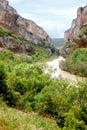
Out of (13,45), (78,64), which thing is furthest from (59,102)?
(13,45)

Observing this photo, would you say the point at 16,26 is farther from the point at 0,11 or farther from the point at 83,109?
the point at 83,109

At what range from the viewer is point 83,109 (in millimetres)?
23734

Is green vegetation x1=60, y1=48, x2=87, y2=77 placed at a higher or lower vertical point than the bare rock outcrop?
lower

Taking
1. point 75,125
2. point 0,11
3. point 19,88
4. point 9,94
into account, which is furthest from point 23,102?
point 0,11

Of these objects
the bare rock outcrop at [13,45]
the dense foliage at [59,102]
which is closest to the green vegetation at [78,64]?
the bare rock outcrop at [13,45]

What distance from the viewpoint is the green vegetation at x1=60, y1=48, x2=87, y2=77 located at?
228 feet

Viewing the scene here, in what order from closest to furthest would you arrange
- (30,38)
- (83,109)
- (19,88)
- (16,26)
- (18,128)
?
(18,128) < (83,109) < (19,88) < (16,26) < (30,38)

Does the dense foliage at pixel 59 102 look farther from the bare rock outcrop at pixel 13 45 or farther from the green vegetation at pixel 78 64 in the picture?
the bare rock outcrop at pixel 13 45

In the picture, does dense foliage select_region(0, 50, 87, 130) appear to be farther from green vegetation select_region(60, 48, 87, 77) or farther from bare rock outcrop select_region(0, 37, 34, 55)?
bare rock outcrop select_region(0, 37, 34, 55)

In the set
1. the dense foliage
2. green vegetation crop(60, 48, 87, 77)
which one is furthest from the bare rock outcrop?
the dense foliage

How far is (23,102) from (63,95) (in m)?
3.13

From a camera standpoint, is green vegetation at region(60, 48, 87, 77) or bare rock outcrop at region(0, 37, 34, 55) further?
bare rock outcrop at region(0, 37, 34, 55)

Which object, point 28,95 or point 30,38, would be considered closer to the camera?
point 28,95

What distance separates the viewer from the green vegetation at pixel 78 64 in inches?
2733
